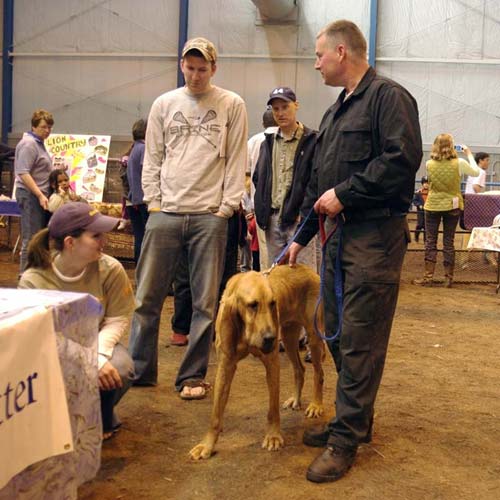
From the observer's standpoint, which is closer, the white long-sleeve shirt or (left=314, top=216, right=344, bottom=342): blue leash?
(left=314, top=216, right=344, bottom=342): blue leash

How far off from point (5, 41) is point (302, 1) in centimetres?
638

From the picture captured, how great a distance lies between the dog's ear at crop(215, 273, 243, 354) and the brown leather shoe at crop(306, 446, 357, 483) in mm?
600

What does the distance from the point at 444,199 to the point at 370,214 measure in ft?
18.4

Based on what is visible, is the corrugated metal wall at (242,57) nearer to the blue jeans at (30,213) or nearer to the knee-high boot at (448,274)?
the knee-high boot at (448,274)

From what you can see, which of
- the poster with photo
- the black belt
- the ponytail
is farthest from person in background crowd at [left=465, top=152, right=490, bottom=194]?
the ponytail

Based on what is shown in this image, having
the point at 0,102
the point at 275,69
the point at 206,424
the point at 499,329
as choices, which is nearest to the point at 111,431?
the point at 206,424

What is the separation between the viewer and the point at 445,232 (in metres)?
8.44

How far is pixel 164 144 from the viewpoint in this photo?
4.00 m

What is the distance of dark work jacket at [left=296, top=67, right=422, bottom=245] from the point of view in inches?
112

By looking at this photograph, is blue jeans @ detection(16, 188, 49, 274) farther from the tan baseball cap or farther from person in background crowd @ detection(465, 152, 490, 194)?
person in background crowd @ detection(465, 152, 490, 194)

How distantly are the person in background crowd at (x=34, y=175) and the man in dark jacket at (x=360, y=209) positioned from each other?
15.2ft

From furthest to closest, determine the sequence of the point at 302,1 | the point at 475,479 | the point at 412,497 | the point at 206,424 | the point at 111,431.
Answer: the point at 302,1
the point at 206,424
the point at 111,431
the point at 475,479
the point at 412,497

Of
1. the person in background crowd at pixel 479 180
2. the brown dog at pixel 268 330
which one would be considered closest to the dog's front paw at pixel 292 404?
the brown dog at pixel 268 330

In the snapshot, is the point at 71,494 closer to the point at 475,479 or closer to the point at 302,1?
the point at 475,479
